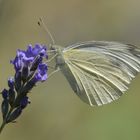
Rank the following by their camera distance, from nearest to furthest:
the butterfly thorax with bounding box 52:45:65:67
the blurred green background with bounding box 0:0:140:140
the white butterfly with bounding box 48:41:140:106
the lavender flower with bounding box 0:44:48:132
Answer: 1. the lavender flower with bounding box 0:44:48:132
2. the butterfly thorax with bounding box 52:45:65:67
3. the white butterfly with bounding box 48:41:140:106
4. the blurred green background with bounding box 0:0:140:140

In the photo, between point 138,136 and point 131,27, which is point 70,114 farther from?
point 131,27

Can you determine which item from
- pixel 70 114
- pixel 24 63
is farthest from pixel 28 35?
pixel 24 63

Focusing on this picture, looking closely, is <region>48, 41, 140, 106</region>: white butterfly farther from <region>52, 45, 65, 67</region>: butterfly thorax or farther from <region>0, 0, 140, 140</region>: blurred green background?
<region>0, 0, 140, 140</region>: blurred green background

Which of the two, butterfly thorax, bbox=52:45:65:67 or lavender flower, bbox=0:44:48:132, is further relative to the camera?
butterfly thorax, bbox=52:45:65:67

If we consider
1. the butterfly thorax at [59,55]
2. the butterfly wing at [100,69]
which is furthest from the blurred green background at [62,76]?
the butterfly thorax at [59,55]

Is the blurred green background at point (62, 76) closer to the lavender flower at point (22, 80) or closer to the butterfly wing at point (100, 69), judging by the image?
the butterfly wing at point (100, 69)

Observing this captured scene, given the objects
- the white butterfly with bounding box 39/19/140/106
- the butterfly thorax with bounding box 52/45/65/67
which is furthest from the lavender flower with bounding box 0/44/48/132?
the white butterfly with bounding box 39/19/140/106
